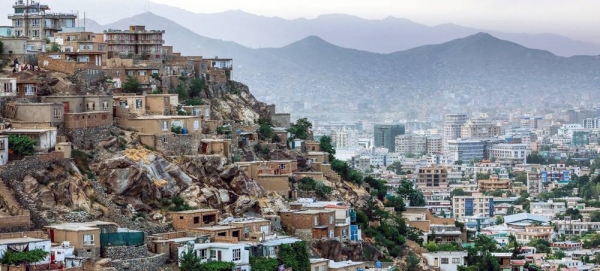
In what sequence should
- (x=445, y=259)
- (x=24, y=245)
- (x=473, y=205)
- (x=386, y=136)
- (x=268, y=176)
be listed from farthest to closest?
(x=386, y=136) → (x=473, y=205) → (x=445, y=259) → (x=268, y=176) → (x=24, y=245)

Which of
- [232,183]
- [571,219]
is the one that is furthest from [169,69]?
[571,219]

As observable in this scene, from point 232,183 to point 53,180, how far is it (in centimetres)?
570

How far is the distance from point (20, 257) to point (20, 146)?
433cm

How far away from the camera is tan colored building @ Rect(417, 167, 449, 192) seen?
107312mm

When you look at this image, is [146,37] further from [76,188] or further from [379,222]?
[76,188]

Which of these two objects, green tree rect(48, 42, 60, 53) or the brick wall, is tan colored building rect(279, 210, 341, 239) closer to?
the brick wall

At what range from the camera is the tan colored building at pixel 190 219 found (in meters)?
34.6

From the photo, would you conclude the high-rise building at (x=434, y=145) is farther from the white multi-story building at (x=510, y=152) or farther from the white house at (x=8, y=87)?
the white house at (x=8, y=87)

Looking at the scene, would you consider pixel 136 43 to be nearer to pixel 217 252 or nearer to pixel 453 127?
pixel 217 252

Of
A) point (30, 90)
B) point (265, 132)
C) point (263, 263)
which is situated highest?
point (30, 90)

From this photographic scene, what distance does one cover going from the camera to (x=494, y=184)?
108938 millimetres

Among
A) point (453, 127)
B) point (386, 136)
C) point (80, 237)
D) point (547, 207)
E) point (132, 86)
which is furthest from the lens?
point (453, 127)

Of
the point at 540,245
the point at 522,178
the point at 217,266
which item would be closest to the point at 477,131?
the point at 522,178

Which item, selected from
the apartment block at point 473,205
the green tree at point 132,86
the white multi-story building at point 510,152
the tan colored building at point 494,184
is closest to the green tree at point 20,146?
the green tree at point 132,86
